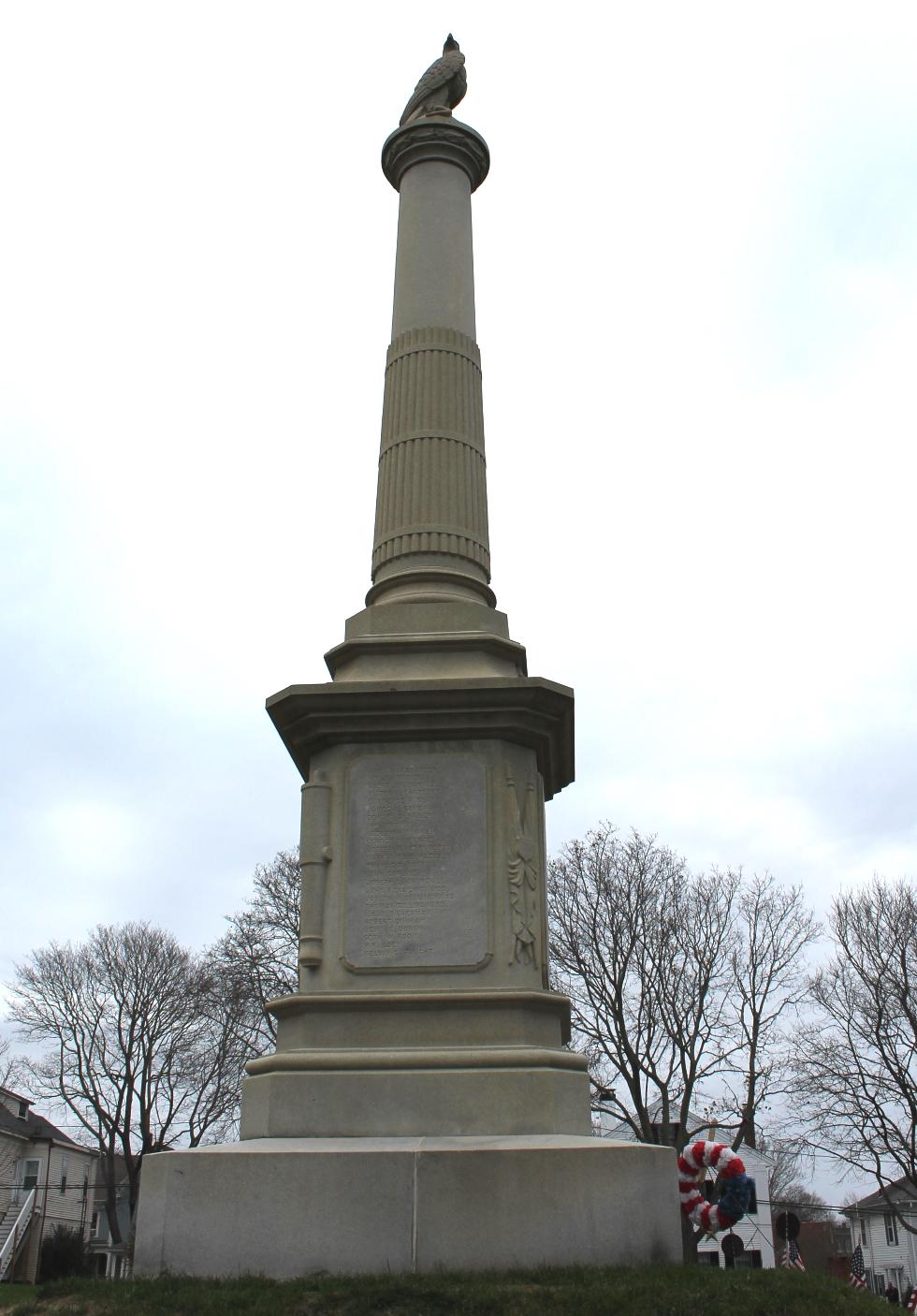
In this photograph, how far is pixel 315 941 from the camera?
29.5 feet

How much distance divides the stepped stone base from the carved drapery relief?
1.62m

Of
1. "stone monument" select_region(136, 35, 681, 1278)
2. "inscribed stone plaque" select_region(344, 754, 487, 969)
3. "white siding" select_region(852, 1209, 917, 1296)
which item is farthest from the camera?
"white siding" select_region(852, 1209, 917, 1296)

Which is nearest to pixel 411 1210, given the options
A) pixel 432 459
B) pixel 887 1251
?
pixel 432 459

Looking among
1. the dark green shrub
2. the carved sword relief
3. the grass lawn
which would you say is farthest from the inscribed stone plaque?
the dark green shrub

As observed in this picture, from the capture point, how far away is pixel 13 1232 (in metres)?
38.3

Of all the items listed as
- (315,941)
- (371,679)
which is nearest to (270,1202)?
(315,941)

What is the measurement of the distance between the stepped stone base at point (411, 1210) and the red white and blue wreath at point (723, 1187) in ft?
6.52

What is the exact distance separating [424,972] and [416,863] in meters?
0.83

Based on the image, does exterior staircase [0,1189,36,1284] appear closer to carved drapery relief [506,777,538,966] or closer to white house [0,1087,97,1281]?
white house [0,1087,97,1281]

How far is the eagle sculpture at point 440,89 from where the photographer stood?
43.6 feet

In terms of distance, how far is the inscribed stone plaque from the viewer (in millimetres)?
8930

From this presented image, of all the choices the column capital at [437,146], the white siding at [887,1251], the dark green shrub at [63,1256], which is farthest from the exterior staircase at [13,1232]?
the white siding at [887,1251]

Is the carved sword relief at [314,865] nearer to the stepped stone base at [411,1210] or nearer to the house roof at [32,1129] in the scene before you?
the stepped stone base at [411,1210]

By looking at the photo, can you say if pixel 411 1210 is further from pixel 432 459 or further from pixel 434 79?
pixel 434 79
